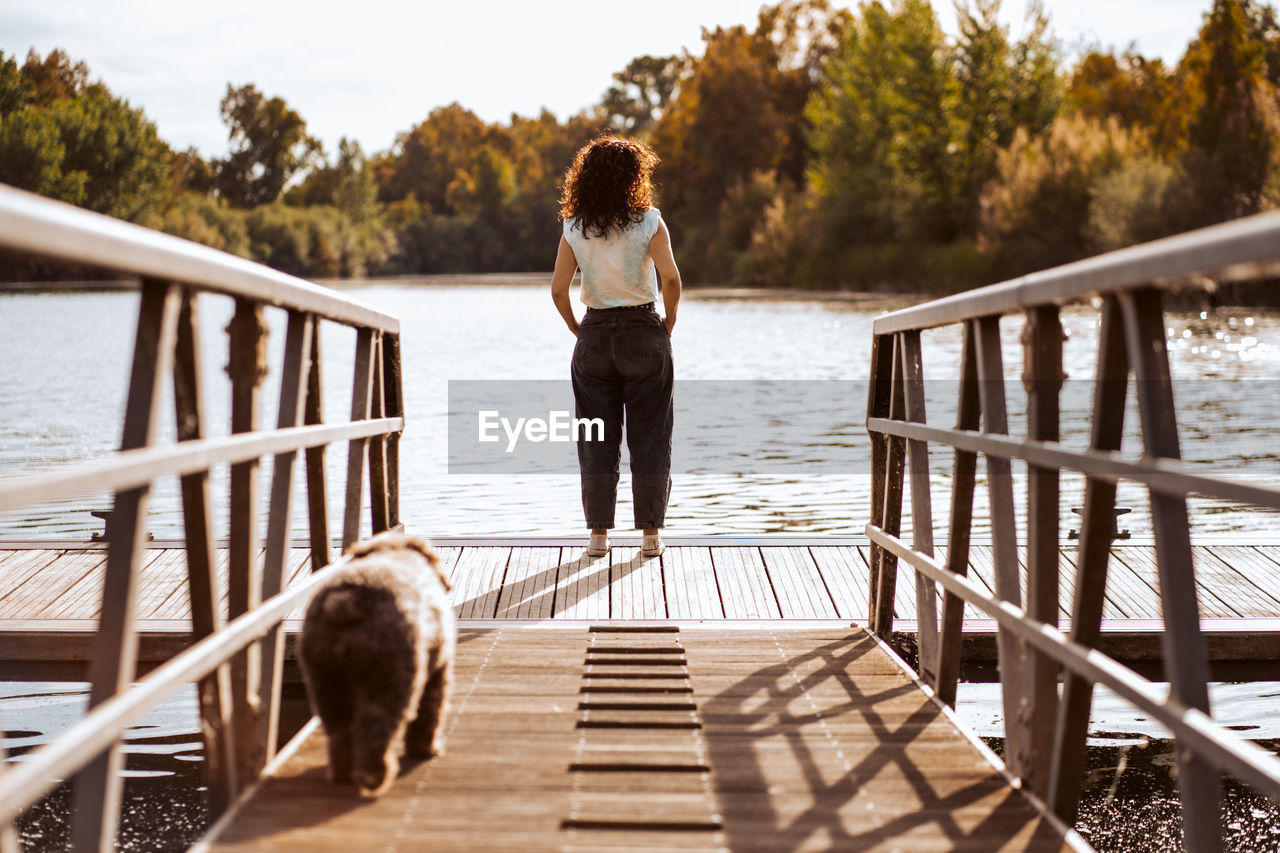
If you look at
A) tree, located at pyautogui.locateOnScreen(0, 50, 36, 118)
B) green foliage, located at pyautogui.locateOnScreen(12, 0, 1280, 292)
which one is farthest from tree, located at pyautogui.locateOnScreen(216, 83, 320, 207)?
tree, located at pyautogui.locateOnScreen(0, 50, 36, 118)

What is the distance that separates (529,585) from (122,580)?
338cm

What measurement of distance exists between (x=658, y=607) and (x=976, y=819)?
2.47 meters

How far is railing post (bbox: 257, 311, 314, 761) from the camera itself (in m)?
2.96

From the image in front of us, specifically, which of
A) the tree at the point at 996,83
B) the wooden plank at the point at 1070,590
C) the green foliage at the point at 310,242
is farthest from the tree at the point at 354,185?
the wooden plank at the point at 1070,590

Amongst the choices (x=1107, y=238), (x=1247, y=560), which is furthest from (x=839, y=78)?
(x=1247, y=560)

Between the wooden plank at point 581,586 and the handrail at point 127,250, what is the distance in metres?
2.20

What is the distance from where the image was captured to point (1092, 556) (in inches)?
96.3

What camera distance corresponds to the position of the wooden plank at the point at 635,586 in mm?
4984

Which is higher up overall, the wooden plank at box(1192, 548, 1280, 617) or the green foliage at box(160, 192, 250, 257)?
the green foliage at box(160, 192, 250, 257)

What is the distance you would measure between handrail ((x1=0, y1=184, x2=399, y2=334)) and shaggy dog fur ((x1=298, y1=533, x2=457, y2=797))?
25.1 inches

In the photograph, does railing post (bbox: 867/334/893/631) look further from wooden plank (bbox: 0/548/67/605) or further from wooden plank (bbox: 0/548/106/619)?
wooden plank (bbox: 0/548/67/605)

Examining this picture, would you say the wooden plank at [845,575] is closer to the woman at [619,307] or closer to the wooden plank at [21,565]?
the woman at [619,307]

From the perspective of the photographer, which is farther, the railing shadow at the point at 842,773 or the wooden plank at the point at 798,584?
the wooden plank at the point at 798,584


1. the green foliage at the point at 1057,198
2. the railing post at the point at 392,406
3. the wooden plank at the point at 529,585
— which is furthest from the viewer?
the green foliage at the point at 1057,198
